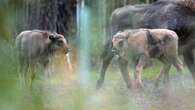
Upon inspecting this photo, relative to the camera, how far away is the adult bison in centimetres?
439

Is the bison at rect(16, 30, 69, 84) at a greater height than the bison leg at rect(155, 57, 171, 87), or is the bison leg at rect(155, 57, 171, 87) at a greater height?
the bison at rect(16, 30, 69, 84)

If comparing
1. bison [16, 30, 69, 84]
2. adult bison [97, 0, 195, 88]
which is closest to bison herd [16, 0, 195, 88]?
adult bison [97, 0, 195, 88]

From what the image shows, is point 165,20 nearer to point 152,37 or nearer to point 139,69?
point 152,37

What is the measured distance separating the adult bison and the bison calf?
7.3 inches

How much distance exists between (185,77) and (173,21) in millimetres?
504

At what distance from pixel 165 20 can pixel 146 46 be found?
48 cm

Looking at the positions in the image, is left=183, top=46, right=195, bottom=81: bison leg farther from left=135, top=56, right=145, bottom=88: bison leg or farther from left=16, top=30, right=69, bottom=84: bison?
left=16, top=30, right=69, bottom=84: bison

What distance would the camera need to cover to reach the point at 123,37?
13.8 feet

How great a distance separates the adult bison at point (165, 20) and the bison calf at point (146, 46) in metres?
0.19

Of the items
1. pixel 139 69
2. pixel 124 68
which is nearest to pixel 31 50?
pixel 139 69

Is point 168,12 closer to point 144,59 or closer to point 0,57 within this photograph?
point 144,59

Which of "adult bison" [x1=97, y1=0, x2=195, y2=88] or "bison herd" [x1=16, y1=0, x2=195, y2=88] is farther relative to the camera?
"adult bison" [x1=97, y1=0, x2=195, y2=88]

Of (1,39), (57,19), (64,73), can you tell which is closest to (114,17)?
(57,19)

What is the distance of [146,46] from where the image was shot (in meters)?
4.16
